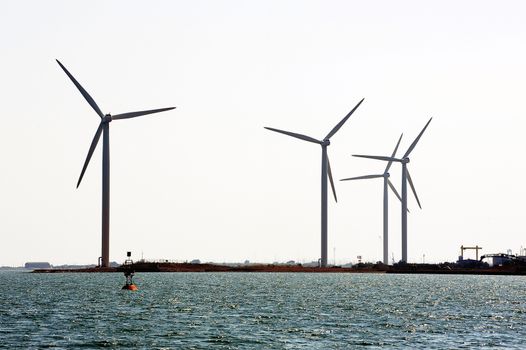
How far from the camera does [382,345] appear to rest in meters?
78.1

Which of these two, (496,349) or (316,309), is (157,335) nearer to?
(496,349)

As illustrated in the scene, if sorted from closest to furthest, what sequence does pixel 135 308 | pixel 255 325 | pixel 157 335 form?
1. pixel 157 335
2. pixel 255 325
3. pixel 135 308

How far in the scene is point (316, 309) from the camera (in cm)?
11862

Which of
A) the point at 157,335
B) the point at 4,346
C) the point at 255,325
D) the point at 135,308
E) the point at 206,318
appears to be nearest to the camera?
the point at 4,346

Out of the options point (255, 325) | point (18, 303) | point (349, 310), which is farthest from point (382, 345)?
point (18, 303)

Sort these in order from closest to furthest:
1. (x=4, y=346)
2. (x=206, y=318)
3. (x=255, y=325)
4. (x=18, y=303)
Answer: (x=4, y=346) < (x=255, y=325) < (x=206, y=318) < (x=18, y=303)

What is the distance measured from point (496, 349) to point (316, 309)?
4525 cm

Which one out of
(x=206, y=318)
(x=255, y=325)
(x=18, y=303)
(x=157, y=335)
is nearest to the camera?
(x=157, y=335)

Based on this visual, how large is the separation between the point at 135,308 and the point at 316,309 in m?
24.0

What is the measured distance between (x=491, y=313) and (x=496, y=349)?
42698 millimetres

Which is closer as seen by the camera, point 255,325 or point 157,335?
point 157,335

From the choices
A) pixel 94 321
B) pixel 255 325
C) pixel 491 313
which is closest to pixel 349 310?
pixel 491 313

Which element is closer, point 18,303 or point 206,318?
point 206,318

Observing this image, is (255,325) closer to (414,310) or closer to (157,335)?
(157,335)
